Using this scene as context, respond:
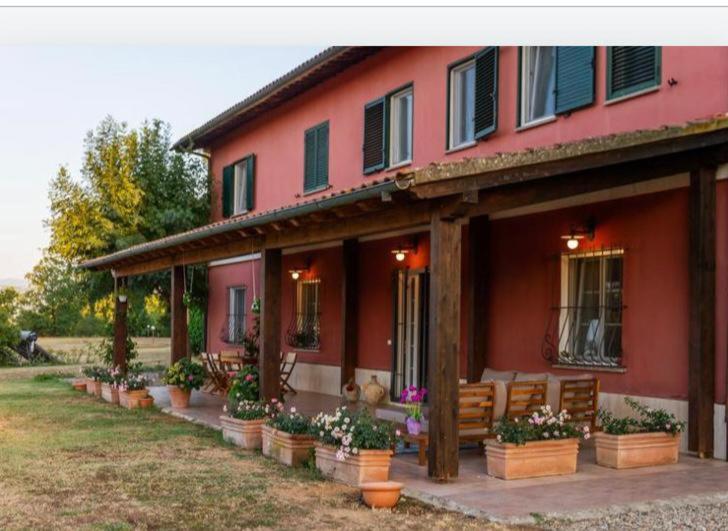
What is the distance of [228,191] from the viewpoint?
63.1ft

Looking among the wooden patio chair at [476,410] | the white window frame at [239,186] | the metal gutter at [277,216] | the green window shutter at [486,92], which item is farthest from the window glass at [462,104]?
the white window frame at [239,186]

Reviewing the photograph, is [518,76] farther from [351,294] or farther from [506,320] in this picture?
[351,294]

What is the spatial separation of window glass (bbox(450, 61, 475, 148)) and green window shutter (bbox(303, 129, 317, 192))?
13.7 feet

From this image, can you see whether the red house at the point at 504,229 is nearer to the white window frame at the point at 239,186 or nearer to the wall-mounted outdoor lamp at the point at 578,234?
the wall-mounted outdoor lamp at the point at 578,234

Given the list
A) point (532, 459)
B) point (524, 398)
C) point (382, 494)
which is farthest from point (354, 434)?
point (524, 398)

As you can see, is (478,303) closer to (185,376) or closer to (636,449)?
(636,449)

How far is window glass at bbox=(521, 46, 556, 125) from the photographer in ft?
33.6

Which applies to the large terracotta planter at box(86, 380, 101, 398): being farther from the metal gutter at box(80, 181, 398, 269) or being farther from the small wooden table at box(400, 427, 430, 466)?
the small wooden table at box(400, 427, 430, 466)

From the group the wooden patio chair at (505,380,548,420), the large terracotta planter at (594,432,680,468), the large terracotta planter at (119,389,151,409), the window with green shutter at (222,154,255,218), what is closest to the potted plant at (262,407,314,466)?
the wooden patio chair at (505,380,548,420)

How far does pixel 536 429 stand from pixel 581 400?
140 cm

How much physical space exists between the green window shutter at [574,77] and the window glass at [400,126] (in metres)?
3.57

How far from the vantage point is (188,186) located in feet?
66.4

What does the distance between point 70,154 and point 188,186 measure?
3.16 meters

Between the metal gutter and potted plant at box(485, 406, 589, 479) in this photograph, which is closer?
the metal gutter
